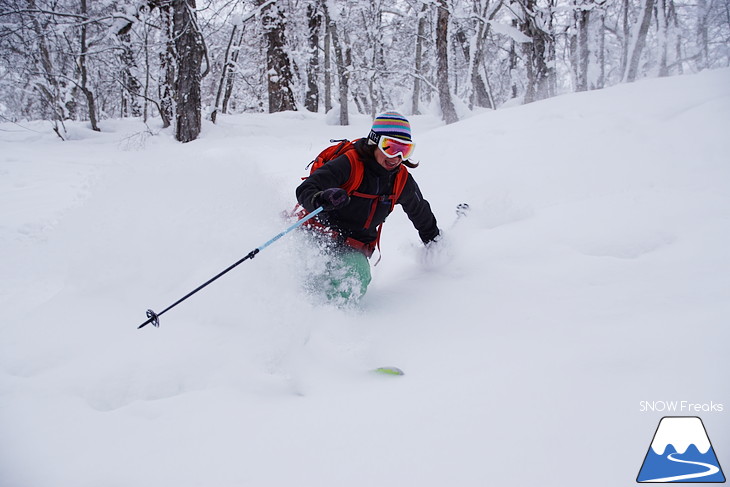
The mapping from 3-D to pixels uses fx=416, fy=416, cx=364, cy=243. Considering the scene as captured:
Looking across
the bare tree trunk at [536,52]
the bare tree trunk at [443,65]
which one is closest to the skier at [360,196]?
the bare tree trunk at [443,65]

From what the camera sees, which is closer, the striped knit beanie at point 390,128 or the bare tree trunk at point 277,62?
the striped knit beanie at point 390,128

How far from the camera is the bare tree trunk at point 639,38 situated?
11.7 m

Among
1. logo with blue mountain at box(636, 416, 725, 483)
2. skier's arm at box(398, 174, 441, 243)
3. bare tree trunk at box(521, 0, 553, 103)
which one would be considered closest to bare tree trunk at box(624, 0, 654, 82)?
bare tree trunk at box(521, 0, 553, 103)

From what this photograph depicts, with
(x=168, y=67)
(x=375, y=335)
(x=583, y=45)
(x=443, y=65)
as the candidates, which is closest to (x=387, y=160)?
(x=375, y=335)

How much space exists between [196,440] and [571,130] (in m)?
6.20

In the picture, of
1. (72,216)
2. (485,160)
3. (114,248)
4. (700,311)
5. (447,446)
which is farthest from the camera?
(485,160)

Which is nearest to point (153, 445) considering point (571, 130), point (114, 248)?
point (114, 248)

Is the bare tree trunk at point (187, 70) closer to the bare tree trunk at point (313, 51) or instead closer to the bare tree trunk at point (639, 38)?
the bare tree trunk at point (313, 51)

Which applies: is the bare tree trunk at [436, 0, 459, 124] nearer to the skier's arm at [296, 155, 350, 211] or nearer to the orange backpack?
the orange backpack

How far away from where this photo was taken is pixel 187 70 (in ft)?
30.3

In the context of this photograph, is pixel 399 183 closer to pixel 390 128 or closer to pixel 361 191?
pixel 361 191

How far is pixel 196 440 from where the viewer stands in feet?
5.36

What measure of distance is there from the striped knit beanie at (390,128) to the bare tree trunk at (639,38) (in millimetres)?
12707

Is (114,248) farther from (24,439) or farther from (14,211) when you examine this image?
(14,211)
